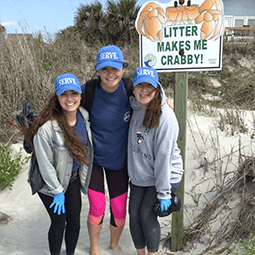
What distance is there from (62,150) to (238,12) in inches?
662

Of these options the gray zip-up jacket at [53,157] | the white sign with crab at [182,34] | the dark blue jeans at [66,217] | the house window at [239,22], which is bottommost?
the dark blue jeans at [66,217]

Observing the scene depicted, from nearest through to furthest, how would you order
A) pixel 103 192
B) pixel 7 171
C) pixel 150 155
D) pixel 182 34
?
pixel 150 155, pixel 182 34, pixel 103 192, pixel 7 171

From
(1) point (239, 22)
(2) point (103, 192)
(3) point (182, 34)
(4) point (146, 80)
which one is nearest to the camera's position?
(4) point (146, 80)

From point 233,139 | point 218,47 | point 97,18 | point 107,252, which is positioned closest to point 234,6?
point 97,18

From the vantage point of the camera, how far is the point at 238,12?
15.3 metres

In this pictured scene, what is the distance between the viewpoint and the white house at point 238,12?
14617 mm

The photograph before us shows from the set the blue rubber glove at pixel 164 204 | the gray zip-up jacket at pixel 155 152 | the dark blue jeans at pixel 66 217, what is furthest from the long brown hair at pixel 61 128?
the blue rubber glove at pixel 164 204

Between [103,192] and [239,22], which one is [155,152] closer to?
[103,192]

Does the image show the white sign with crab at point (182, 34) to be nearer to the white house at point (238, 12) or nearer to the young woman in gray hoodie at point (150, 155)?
the young woman in gray hoodie at point (150, 155)

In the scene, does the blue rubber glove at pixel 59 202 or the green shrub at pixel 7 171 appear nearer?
the blue rubber glove at pixel 59 202

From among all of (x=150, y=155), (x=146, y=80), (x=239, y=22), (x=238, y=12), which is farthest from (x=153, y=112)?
(x=238, y=12)

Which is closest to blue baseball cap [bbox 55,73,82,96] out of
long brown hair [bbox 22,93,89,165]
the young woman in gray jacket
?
the young woman in gray jacket

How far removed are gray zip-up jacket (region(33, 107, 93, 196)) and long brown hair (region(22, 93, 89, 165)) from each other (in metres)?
0.04

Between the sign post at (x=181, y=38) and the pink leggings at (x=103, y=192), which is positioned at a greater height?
the sign post at (x=181, y=38)
